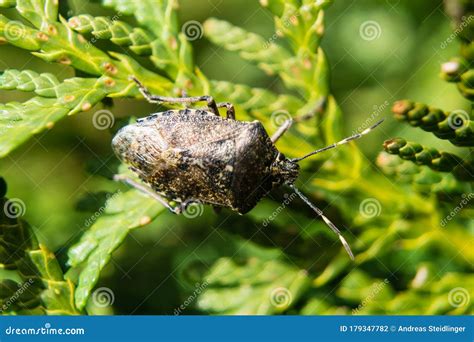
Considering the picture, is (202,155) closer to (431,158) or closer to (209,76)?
(209,76)

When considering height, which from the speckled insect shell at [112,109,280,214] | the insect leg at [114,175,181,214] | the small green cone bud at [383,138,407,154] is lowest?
the insect leg at [114,175,181,214]

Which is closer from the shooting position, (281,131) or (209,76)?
(281,131)

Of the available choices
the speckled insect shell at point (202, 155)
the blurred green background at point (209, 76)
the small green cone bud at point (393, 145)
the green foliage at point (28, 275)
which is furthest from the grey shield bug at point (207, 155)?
the green foliage at point (28, 275)

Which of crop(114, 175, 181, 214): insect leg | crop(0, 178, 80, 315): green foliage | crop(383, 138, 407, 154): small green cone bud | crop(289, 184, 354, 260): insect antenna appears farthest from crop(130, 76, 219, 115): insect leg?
crop(383, 138, 407, 154): small green cone bud

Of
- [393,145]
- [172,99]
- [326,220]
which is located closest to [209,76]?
[172,99]

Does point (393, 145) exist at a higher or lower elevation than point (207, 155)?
higher

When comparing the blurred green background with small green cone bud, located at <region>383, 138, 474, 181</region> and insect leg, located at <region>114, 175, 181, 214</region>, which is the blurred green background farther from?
small green cone bud, located at <region>383, 138, 474, 181</region>
